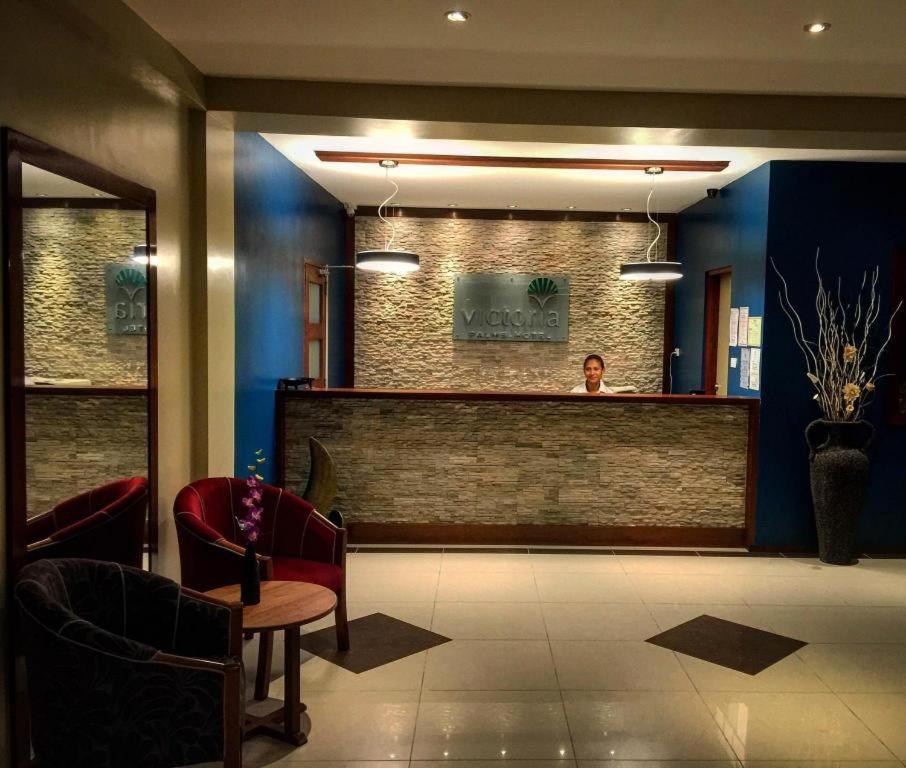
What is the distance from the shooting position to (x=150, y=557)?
3.61m

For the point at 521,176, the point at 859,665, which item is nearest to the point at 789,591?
the point at 859,665

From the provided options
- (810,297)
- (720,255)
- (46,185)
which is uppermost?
(720,255)

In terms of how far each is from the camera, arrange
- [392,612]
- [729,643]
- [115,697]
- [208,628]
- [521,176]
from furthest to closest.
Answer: [521,176]
[392,612]
[729,643]
[208,628]
[115,697]

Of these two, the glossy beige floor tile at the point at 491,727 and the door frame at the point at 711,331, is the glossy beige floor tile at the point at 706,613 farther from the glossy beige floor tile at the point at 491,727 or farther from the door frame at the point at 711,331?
the door frame at the point at 711,331

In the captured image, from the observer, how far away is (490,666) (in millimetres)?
3742

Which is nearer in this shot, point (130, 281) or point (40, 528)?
point (40, 528)

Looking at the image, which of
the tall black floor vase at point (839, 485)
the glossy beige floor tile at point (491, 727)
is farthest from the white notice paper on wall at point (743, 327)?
the glossy beige floor tile at point (491, 727)

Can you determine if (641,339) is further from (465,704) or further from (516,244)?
(465,704)

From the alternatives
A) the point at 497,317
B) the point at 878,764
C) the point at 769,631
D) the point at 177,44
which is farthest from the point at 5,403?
the point at 497,317

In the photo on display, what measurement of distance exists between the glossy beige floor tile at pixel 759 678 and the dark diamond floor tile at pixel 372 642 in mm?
1270

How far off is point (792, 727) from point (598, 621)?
1318 mm

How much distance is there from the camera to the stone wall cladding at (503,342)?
8.78 meters

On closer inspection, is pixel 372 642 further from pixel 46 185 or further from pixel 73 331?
pixel 46 185

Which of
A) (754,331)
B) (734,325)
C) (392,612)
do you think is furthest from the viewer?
(734,325)
